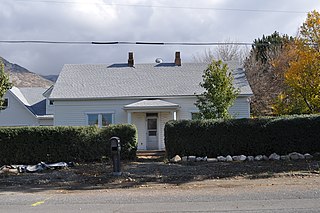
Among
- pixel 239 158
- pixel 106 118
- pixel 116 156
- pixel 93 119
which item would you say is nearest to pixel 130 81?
pixel 106 118

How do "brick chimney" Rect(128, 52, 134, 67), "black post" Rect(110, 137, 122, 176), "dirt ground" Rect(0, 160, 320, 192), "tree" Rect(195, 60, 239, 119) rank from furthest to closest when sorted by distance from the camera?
1. "brick chimney" Rect(128, 52, 134, 67)
2. "tree" Rect(195, 60, 239, 119)
3. "black post" Rect(110, 137, 122, 176)
4. "dirt ground" Rect(0, 160, 320, 192)

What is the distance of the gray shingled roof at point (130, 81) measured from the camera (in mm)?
27359

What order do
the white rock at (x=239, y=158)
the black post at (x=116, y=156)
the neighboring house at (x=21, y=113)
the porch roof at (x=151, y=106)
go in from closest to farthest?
the black post at (x=116, y=156), the white rock at (x=239, y=158), the porch roof at (x=151, y=106), the neighboring house at (x=21, y=113)

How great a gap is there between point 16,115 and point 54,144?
19.1 meters

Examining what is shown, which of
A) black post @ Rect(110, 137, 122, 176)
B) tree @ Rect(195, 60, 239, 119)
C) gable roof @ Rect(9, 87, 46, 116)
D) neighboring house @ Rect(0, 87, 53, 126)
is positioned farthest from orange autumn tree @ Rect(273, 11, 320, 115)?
gable roof @ Rect(9, 87, 46, 116)

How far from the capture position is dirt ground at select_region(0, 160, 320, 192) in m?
12.4

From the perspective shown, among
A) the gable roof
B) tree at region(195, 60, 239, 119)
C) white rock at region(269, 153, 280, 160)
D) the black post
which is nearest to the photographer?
the black post

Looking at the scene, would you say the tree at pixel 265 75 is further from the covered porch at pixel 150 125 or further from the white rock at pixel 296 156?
the white rock at pixel 296 156

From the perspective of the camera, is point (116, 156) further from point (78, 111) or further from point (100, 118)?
→ point (78, 111)

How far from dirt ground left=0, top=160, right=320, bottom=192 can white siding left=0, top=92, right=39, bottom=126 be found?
2037 centimetres

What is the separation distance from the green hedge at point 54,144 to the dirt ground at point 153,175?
67.9 inches

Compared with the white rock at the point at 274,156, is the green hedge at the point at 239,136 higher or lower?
higher

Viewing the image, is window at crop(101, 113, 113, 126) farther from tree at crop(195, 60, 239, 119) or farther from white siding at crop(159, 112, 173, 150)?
tree at crop(195, 60, 239, 119)

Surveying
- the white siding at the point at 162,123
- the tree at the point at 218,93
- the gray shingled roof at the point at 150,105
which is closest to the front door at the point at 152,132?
the white siding at the point at 162,123
